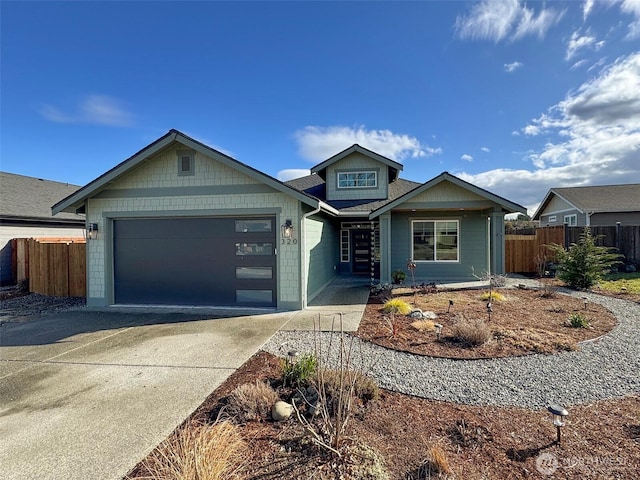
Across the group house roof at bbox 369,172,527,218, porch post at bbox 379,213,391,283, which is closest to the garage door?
porch post at bbox 379,213,391,283

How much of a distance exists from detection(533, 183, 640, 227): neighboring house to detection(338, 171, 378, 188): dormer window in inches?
523

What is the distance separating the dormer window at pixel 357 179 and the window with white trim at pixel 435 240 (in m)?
2.73

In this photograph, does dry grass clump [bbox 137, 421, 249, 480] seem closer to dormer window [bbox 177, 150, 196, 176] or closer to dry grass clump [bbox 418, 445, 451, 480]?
dry grass clump [bbox 418, 445, 451, 480]

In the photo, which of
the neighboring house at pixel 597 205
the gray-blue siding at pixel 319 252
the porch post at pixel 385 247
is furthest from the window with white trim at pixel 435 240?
the neighboring house at pixel 597 205

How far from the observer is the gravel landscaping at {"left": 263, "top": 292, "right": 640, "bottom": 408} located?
368 centimetres

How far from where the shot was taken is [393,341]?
561 cm

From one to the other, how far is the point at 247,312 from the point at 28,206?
1348 centimetres

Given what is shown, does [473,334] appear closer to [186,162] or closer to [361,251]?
[186,162]

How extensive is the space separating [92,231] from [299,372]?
8.25m

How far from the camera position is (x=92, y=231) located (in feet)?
29.3

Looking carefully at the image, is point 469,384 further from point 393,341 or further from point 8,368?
point 8,368

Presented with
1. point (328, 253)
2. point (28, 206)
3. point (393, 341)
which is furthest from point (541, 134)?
point (28, 206)

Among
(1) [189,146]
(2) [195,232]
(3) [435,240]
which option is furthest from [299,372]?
(3) [435,240]

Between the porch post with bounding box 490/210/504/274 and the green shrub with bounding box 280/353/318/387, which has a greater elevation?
the porch post with bounding box 490/210/504/274
